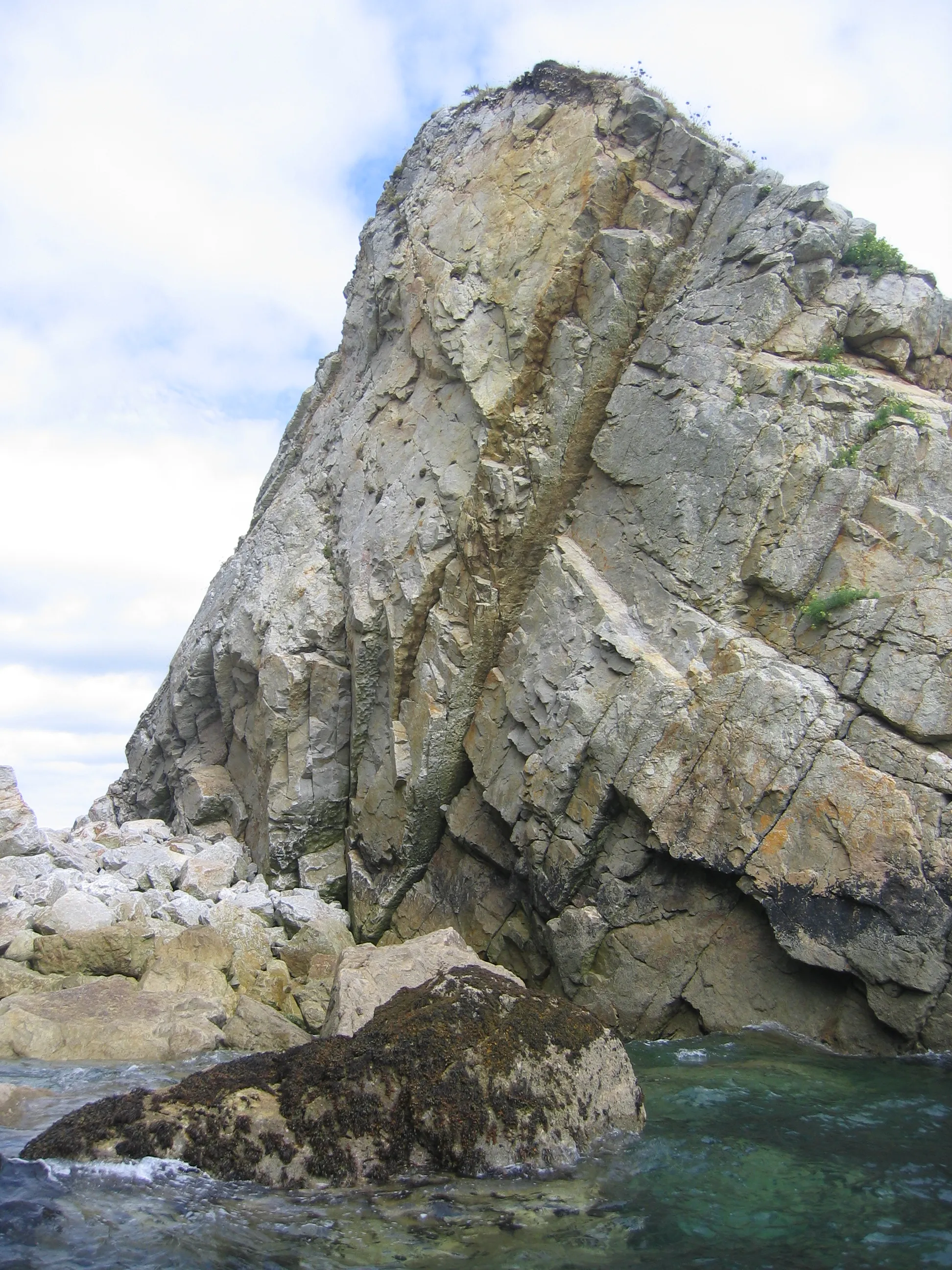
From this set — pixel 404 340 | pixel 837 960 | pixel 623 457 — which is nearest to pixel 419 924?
pixel 837 960

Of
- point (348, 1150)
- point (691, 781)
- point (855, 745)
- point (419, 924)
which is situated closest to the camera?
point (348, 1150)

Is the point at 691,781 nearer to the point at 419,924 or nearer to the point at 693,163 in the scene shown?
the point at 419,924

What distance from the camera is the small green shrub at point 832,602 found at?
13.6m

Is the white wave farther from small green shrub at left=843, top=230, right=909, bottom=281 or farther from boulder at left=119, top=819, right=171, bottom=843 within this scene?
small green shrub at left=843, top=230, right=909, bottom=281

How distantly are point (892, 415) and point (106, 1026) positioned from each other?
1515 cm

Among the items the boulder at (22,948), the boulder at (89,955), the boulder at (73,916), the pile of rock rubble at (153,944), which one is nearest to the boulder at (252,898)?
the pile of rock rubble at (153,944)

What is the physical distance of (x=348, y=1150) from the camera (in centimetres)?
764

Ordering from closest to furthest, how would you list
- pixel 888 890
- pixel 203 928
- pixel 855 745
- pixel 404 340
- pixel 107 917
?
pixel 888 890, pixel 855 745, pixel 203 928, pixel 107 917, pixel 404 340

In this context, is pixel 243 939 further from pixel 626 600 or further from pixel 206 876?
pixel 626 600

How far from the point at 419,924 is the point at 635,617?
7485mm

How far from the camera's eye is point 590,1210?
7.01 meters

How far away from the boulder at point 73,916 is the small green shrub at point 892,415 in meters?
15.6

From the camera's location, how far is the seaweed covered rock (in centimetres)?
757

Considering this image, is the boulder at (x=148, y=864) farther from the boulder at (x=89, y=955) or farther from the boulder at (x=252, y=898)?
the boulder at (x=89, y=955)
